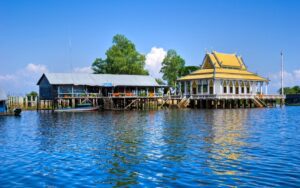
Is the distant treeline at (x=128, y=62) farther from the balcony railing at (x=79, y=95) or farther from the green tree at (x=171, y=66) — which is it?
the balcony railing at (x=79, y=95)

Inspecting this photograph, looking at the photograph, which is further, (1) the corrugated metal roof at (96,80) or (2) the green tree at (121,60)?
(2) the green tree at (121,60)

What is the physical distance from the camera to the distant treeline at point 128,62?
259ft

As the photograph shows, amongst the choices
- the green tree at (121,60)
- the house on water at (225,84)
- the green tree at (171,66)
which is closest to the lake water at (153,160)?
the house on water at (225,84)

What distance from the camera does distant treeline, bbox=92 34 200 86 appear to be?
79.1 meters

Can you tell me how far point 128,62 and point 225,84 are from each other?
21795mm

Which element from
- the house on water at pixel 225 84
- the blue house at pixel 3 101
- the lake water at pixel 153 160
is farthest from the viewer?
the house on water at pixel 225 84

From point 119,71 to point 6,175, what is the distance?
65.0 m

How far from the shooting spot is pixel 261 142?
22109mm

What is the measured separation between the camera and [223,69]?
7294 cm

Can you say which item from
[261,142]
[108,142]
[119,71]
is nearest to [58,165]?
[108,142]

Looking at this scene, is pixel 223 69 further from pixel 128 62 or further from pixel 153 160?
pixel 153 160

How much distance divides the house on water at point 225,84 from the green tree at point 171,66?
10.3 meters

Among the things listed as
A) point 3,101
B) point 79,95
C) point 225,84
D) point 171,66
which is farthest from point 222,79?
A: point 3,101

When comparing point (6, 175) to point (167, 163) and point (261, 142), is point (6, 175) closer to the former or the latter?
point (167, 163)
